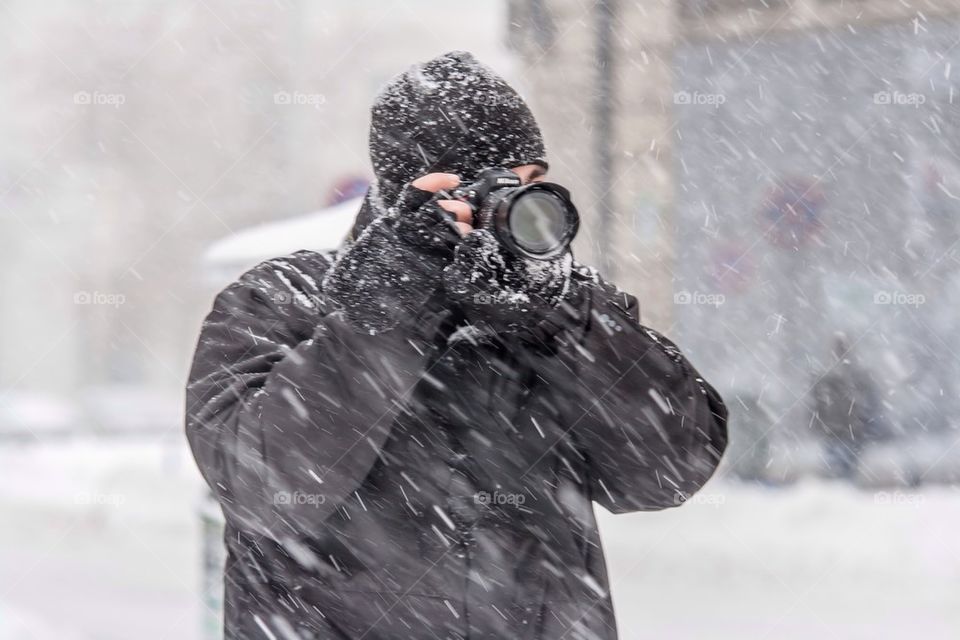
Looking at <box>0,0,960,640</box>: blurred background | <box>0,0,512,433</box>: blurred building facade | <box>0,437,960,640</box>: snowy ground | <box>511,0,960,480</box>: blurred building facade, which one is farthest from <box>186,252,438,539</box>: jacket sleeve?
<box>0,0,512,433</box>: blurred building facade

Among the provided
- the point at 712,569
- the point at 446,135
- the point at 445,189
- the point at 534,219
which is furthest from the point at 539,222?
the point at 712,569

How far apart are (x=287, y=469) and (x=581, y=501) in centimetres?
39

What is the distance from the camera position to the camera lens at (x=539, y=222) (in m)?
1.30

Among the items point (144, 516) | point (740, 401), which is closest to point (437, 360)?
point (740, 401)

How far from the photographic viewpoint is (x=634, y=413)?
1.37m

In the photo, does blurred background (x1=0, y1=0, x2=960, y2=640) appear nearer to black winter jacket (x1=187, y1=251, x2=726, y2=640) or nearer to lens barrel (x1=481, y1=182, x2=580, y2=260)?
black winter jacket (x1=187, y1=251, x2=726, y2=640)

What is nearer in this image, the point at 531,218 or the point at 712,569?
the point at 531,218

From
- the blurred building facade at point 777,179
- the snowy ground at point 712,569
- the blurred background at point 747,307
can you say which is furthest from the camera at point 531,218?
the blurred building facade at point 777,179

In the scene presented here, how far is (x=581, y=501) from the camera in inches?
54.4

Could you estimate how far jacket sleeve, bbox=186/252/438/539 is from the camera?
1260mm

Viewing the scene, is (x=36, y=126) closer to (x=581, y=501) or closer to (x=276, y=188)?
(x=276, y=188)

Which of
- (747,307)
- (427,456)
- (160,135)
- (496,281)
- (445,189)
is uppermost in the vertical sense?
(160,135)

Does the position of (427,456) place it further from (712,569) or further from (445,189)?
(712,569)

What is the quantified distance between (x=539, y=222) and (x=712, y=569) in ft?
15.5
